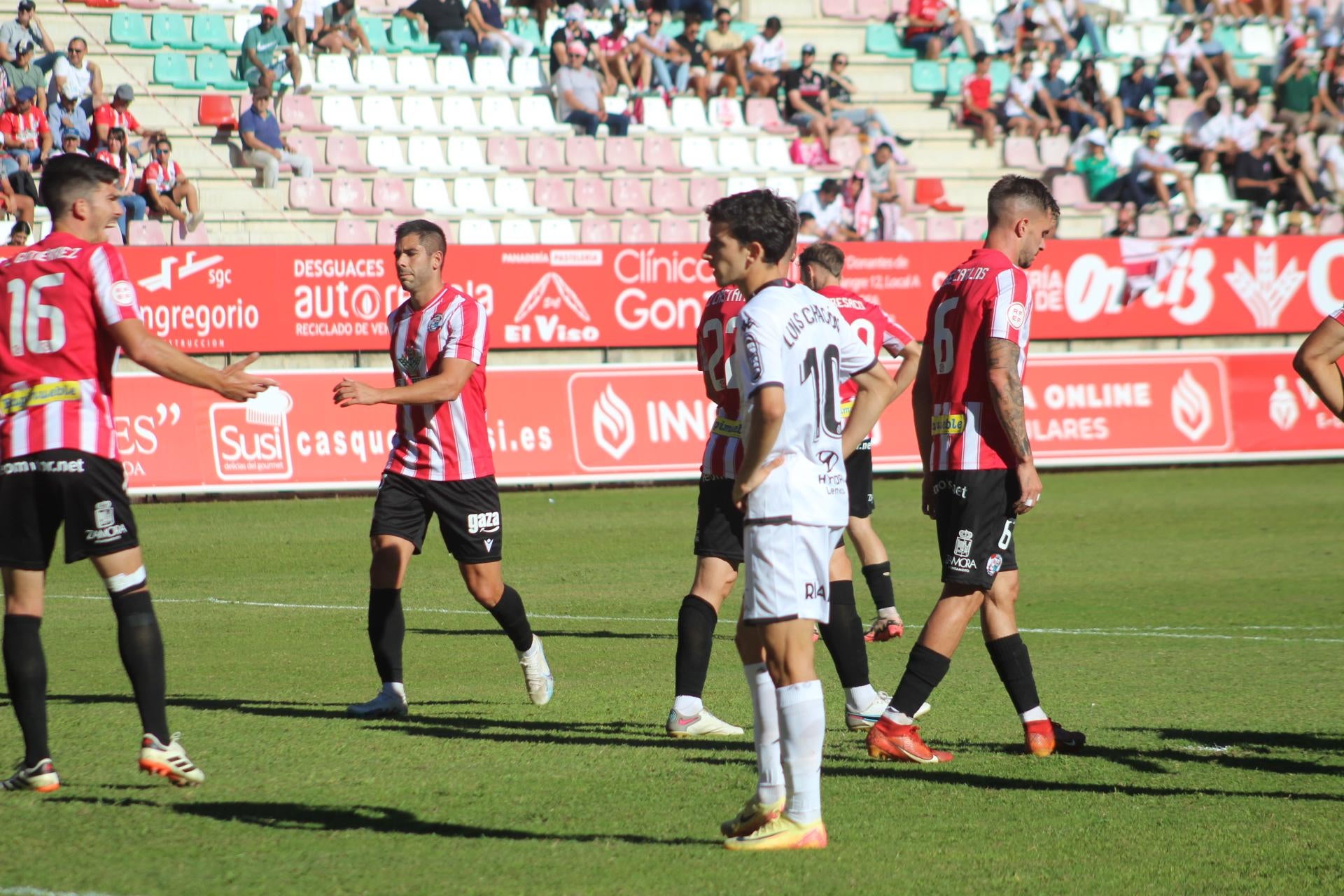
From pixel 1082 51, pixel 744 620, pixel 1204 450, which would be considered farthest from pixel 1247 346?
pixel 744 620

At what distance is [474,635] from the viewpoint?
30.6ft

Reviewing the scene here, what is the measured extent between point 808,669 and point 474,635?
4984mm

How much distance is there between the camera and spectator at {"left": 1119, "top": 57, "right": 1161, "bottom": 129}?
26500 millimetres

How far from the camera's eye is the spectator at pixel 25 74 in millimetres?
18406

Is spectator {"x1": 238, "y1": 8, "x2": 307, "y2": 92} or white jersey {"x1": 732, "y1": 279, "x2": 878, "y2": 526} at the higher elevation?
spectator {"x1": 238, "y1": 8, "x2": 307, "y2": 92}

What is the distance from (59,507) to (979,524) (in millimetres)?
3328

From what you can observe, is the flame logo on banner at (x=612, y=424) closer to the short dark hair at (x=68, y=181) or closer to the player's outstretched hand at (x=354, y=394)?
the player's outstretched hand at (x=354, y=394)

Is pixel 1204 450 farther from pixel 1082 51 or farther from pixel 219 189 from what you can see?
pixel 219 189

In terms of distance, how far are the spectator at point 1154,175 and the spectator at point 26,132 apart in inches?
625

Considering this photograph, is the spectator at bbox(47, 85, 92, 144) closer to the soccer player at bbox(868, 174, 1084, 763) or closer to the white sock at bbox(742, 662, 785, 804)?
the soccer player at bbox(868, 174, 1084, 763)

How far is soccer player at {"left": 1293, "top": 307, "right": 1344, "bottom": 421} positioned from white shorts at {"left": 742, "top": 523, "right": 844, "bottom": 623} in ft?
6.25

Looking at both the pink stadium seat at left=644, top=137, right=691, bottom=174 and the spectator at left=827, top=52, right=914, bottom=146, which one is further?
the spectator at left=827, top=52, right=914, bottom=146

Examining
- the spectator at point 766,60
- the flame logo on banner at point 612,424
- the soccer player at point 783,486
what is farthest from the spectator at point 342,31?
the soccer player at point 783,486

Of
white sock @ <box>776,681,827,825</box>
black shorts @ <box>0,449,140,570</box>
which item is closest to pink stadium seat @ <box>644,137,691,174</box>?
black shorts @ <box>0,449,140,570</box>
